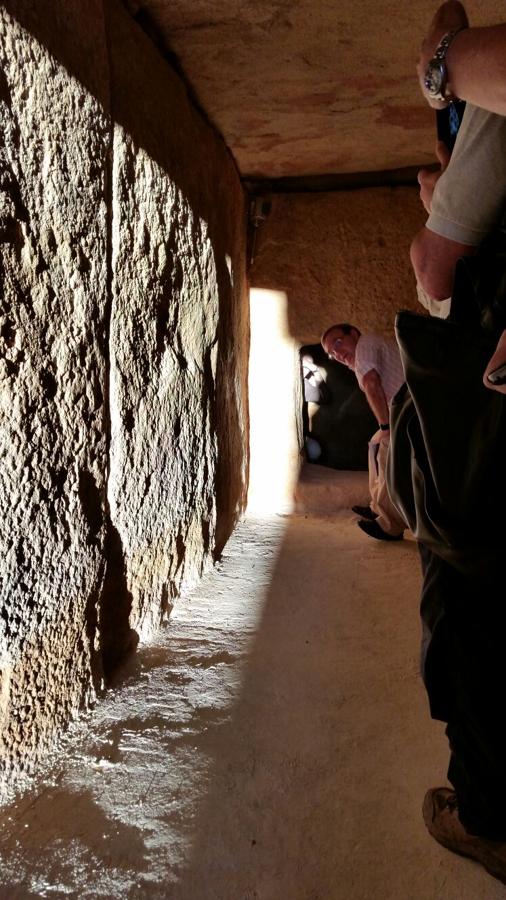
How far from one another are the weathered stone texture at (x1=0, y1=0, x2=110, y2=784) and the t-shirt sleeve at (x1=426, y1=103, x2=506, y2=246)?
814 millimetres

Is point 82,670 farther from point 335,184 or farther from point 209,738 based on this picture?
point 335,184

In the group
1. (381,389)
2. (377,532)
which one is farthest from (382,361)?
(377,532)

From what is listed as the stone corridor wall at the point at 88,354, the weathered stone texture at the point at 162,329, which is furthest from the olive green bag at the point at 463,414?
the weathered stone texture at the point at 162,329

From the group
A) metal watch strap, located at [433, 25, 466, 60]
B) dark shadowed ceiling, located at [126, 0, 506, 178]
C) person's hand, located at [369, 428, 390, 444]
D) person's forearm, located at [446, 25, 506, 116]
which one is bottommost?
person's hand, located at [369, 428, 390, 444]

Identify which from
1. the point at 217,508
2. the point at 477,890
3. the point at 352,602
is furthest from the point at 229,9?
the point at 477,890

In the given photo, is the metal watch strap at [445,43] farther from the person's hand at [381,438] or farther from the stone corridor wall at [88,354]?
the person's hand at [381,438]

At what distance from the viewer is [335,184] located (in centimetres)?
392

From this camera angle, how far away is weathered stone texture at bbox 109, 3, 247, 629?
1799 mm

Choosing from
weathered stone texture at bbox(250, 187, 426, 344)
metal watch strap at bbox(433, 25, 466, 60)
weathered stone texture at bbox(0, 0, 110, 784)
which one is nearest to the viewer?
metal watch strap at bbox(433, 25, 466, 60)

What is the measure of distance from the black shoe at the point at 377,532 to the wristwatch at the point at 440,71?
2.65 meters

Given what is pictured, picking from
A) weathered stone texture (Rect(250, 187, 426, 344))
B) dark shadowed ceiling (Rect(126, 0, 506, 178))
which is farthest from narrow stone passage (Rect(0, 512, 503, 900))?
Result: weathered stone texture (Rect(250, 187, 426, 344))

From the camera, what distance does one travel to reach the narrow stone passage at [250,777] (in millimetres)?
1148

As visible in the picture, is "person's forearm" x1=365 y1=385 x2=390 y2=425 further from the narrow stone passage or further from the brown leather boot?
the brown leather boot

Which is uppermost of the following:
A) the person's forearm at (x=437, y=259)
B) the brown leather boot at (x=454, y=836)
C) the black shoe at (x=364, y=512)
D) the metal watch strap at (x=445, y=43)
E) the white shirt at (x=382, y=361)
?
the metal watch strap at (x=445, y=43)
